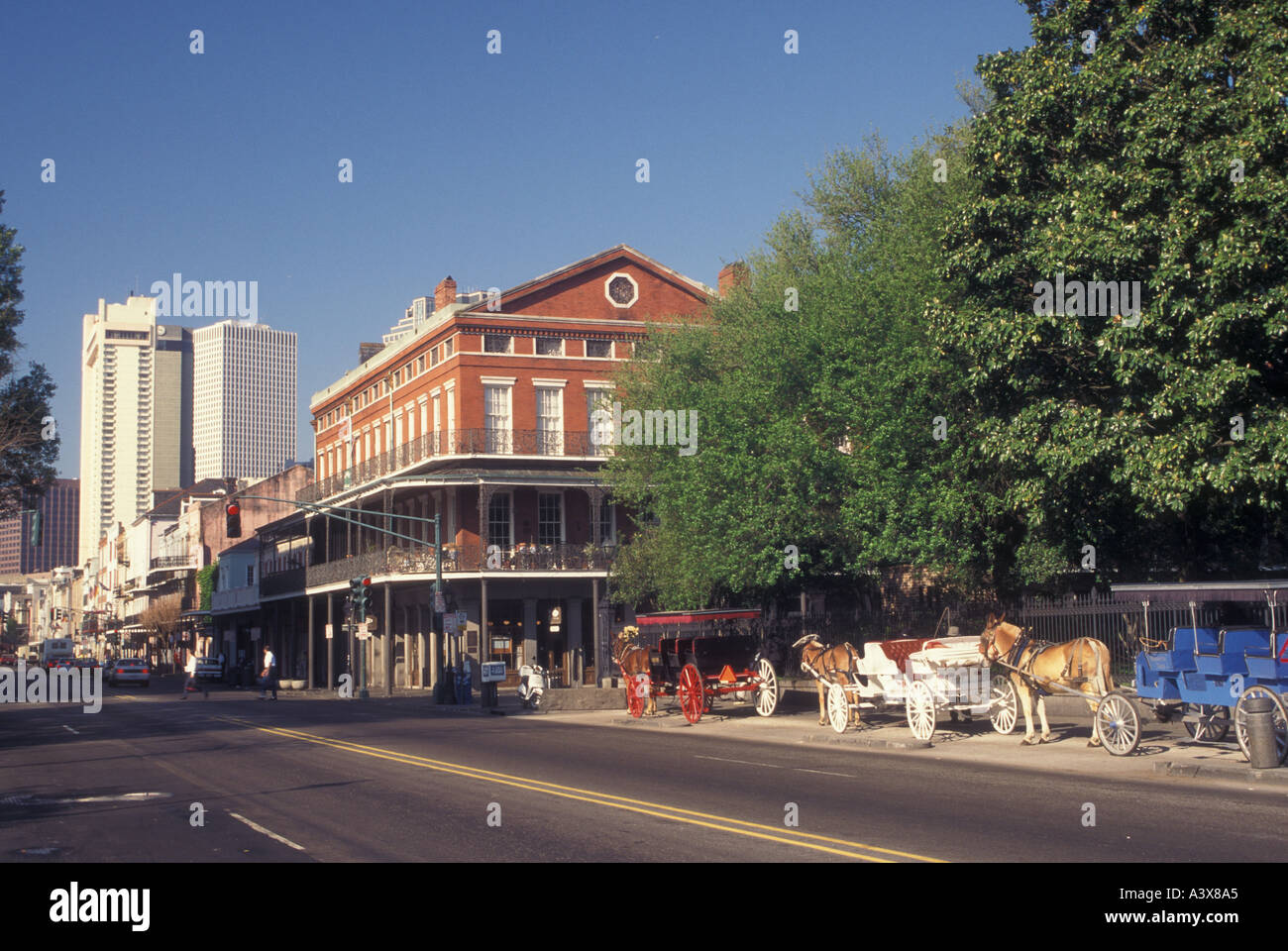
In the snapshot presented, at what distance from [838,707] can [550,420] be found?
29.4 m

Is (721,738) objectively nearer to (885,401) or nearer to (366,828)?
(885,401)

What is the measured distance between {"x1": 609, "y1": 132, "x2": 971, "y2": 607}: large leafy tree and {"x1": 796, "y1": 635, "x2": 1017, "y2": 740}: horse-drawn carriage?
2.83m

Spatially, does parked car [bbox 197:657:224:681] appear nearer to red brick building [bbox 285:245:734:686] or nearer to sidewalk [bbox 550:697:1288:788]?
red brick building [bbox 285:245:734:686]

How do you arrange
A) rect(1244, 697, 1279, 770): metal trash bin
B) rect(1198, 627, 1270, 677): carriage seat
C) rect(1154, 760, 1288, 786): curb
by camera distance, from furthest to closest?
rect(1198, 627, 1270, 677): carriage seat → rect(1244, 697, 1279, 770): metal trash bin → rect(1154, 760, 1288, 786): curb

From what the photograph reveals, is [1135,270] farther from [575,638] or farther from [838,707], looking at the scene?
[575,638]

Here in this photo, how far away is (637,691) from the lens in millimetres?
30938

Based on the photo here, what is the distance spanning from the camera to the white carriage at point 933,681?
21.3 meters

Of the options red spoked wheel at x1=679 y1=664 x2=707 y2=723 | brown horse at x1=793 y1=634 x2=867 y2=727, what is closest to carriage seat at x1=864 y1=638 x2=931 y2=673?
brown horse at x1=793 y1=634 x2=867 y2=727

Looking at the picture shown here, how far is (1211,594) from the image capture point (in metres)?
16.7

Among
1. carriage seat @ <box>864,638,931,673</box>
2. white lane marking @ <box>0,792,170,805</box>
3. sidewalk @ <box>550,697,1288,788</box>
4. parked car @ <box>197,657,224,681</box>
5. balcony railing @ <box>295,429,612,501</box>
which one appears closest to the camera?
white lane marking @ <box>0,792,170,805</box>

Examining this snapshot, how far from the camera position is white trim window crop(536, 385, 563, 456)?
2031 inches

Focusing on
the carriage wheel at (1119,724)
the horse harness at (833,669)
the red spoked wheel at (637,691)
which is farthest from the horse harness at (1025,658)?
the red spoked wheel at (637,691)

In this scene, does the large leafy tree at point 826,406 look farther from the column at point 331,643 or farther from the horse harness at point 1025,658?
the column at point 331,643
